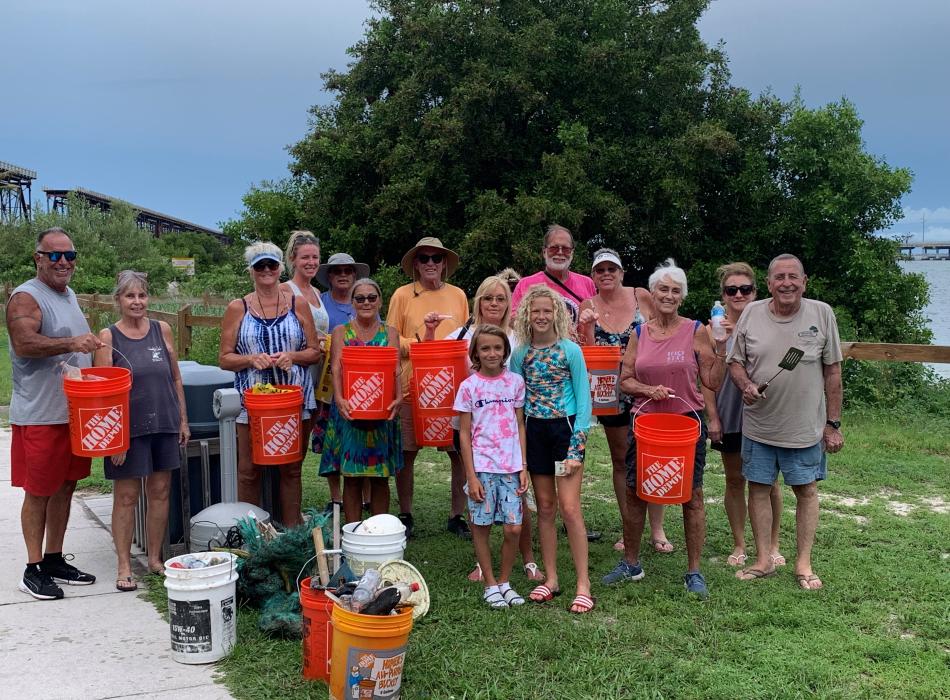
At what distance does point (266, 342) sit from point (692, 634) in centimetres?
294

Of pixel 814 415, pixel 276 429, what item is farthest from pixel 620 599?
pixel 276 429

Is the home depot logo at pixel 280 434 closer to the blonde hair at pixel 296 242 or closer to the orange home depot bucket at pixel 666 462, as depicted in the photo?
the blonde hair at pixel 296 242

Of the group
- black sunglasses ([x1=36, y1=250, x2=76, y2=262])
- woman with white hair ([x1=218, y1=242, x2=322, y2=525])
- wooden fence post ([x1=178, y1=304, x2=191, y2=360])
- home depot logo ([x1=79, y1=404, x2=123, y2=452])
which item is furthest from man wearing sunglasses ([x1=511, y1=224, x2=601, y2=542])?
wooden fence post ([x1=178, y1=304, x2=191, y2=360])

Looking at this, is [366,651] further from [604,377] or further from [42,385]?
[42,385]

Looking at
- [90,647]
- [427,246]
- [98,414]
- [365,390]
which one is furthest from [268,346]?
[90,647]

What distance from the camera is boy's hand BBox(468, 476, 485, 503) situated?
4383 mm

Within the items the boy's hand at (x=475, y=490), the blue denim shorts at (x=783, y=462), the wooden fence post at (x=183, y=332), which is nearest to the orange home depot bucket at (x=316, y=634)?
the boy's hand at (x=475, y=490)

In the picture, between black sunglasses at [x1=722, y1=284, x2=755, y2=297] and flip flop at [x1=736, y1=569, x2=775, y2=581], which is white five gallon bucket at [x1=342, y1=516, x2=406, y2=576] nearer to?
flip flop at [x1=736, y1=569, x2=775, y2=581]

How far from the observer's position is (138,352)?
4.66 metres

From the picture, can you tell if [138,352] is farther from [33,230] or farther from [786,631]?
[33,230]

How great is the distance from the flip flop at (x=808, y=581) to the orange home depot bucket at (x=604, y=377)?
1418mm

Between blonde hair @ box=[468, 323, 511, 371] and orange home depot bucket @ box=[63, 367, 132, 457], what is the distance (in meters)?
1.84

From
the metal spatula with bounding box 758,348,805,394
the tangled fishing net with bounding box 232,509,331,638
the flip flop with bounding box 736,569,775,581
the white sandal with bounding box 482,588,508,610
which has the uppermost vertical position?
the metal spatula with bounding box 758,348,805,394

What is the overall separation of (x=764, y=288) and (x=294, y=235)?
11.4m
